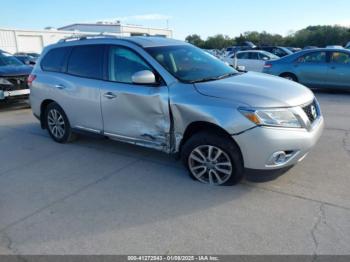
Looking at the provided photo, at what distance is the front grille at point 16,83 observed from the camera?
895 centimetres

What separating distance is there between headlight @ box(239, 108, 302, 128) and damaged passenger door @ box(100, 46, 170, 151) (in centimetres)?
109

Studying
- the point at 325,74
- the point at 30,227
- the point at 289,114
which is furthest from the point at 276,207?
the point at 325,74

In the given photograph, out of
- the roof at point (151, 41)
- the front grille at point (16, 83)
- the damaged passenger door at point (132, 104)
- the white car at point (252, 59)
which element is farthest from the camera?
the white car at point (252, 59)

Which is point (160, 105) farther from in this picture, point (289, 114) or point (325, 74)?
point (325, 74)

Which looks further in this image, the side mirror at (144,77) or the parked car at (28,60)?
the parked car at (28,60)

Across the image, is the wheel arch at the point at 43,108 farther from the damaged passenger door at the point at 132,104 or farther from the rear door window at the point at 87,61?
the damaged passenger door at the point at 132,104

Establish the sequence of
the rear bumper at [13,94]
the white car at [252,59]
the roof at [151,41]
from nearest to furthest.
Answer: the roof at [151,41] < the rear bumper at [13,94] < the white car at [252,59]

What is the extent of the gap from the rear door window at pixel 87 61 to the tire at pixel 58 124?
784mm

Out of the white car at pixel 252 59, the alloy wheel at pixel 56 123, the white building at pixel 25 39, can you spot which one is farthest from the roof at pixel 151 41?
the white building at pixel 25 39

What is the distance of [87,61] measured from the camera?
523cm

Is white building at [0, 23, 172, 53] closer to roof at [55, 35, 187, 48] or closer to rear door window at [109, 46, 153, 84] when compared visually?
roof at [55, 35, 187, 48]

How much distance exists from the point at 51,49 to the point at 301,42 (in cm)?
6163

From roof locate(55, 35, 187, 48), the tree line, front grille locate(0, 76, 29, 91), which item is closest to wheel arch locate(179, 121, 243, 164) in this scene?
roof locate(55, 35, 187, 48)

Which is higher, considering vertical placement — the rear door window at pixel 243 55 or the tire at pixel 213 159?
the rear door window at pixel 243 55
